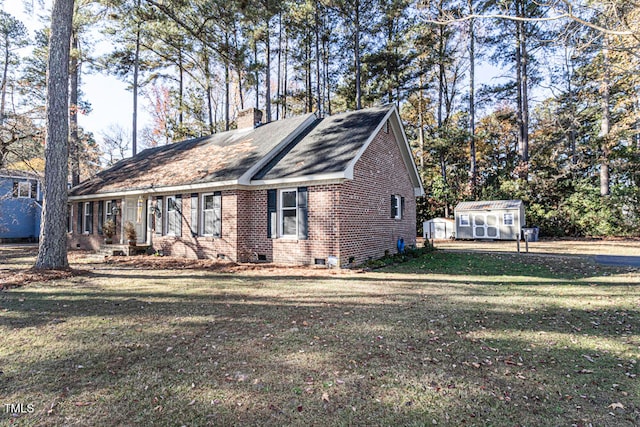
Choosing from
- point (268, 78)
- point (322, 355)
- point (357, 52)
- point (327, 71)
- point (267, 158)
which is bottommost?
point (322, 355)

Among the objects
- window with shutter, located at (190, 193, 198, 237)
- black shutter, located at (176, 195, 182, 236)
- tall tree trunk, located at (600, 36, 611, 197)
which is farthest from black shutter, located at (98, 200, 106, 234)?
tall tree trunk, located at (600, 36, 611, 197)

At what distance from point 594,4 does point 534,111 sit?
65.0 feet

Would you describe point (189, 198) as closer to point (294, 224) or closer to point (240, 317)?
point (294, 224)

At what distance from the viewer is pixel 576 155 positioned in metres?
24.4

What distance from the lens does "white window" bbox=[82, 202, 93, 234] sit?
53.3 ft

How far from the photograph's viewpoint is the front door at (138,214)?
14.0 meters

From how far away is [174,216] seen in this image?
1286 cm

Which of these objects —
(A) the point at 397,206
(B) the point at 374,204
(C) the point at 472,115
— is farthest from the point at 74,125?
(C) the point at 472,115

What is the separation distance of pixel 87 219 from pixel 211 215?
945 centimetres

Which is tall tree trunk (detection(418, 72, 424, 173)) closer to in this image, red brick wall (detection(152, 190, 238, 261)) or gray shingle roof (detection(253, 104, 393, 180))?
gray shingle roof (detection(253, 104, 393, 180))

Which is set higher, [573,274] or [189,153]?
[189,153]

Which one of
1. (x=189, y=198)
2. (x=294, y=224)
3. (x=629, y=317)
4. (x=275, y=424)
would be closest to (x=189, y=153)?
(x=189, y=198)

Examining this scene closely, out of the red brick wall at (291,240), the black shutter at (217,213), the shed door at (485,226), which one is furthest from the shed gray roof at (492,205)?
the black shutter at (217,213)

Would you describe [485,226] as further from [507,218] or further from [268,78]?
[268,78]
